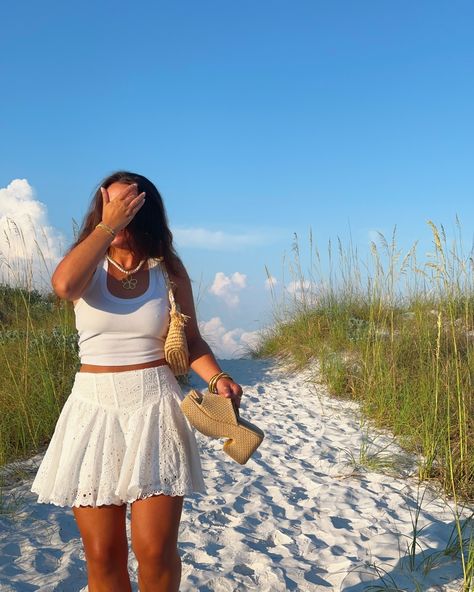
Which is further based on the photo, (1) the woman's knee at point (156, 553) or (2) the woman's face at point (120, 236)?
(2) the woman's face at point (120, 236)

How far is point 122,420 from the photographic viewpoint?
6.38 ft

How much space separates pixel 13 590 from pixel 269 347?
790cm

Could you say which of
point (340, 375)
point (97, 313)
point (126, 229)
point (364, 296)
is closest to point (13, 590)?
point (97, 313)

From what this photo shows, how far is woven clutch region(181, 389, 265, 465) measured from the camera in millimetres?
1888

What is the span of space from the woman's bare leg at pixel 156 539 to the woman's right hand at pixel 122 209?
856 millimetres

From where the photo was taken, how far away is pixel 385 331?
25.7 feet

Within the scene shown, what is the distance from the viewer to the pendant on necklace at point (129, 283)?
2.05m

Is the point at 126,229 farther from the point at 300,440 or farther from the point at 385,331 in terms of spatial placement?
the point at 385,331

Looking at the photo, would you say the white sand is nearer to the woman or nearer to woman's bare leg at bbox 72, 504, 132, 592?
woman's bare leg at bbox 72, 504, 132, 592

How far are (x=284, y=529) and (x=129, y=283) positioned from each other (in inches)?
100

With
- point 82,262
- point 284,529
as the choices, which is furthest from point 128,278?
point 284,529

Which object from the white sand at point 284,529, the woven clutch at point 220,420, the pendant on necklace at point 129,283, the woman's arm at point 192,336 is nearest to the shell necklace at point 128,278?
the pendant on necklace at point 129,283

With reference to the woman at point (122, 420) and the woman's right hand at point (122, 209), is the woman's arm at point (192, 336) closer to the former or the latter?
the woman at point (122, 420)

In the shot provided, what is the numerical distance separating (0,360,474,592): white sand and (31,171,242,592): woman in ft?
4.67
